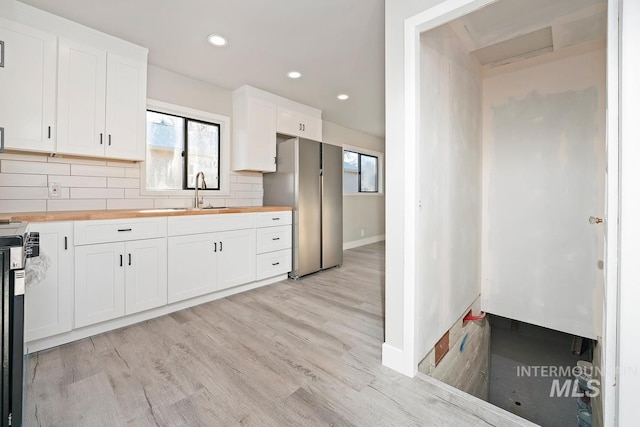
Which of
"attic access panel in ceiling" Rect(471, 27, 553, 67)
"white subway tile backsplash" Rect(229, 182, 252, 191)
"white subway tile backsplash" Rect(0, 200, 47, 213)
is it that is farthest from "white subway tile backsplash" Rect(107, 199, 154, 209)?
"attic access panel in ceiling" Rect(471, 27, 553, 67)

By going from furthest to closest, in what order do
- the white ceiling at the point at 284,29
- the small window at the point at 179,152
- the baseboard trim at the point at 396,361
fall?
the small window at the point at 179,152 < the white ceiling at the point at 284,29 < the baseboard trim at the point at 396,361

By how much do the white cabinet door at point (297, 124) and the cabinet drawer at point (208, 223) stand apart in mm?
1453

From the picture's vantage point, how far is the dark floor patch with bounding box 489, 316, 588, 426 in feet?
8.02

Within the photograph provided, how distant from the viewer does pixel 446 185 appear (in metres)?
2.09

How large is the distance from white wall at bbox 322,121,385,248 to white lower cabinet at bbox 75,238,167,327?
3.58m

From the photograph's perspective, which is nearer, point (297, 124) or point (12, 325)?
point (12, 325)

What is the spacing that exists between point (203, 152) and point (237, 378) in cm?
268

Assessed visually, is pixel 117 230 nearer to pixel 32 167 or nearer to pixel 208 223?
pixel 208 223

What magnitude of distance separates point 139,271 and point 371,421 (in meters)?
2.02

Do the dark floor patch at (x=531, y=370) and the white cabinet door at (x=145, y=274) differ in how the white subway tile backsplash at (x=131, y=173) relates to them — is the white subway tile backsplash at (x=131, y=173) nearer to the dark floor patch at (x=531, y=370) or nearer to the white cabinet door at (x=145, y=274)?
the white cabinet door at (x=145, y=274)

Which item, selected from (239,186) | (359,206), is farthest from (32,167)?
(359,206)

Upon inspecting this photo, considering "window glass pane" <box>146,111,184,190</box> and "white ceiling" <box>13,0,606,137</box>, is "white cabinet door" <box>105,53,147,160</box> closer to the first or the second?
"white ceiling" <box>13,0,606,137</box>

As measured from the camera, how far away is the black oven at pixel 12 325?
2.71 feet

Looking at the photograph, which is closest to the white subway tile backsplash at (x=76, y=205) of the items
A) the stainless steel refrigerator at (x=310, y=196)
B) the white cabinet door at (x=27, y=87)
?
the white cabinet door at (x=27, y=87)
